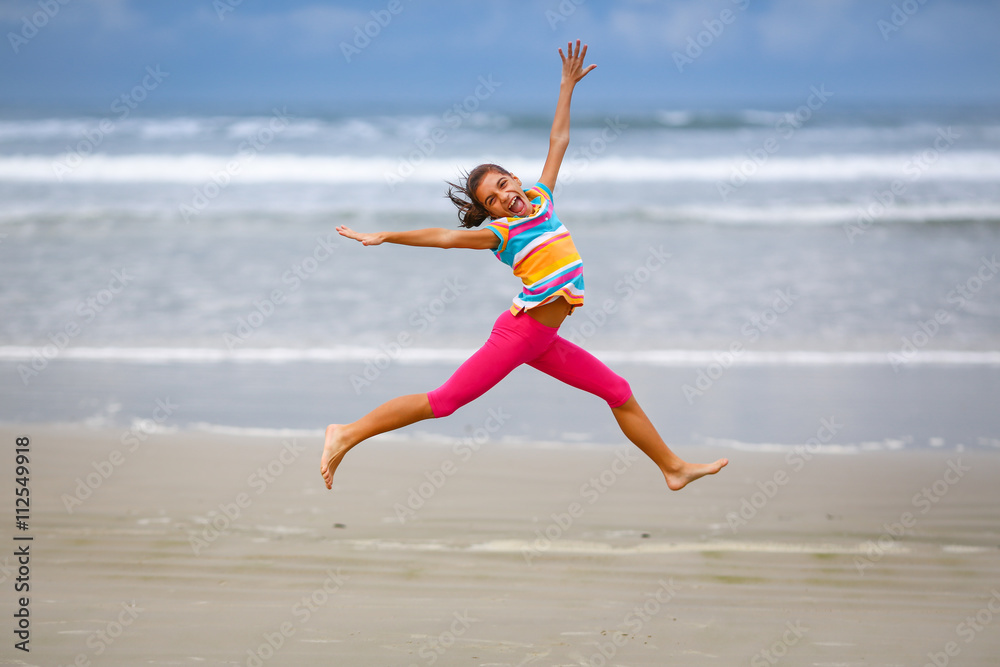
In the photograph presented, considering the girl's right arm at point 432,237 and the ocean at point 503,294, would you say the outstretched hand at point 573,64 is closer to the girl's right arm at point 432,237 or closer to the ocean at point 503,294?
the girl's right arm at point 432,237

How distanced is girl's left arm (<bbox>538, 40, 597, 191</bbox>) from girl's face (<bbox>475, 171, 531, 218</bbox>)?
0.60ft

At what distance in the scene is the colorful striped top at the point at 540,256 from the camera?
3938 millimetres

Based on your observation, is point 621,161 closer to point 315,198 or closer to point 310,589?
point 315,198

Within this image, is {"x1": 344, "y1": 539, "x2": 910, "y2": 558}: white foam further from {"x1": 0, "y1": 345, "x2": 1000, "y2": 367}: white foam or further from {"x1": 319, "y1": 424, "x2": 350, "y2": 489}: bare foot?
{"x1": 0, "y1": 345, "x2": 1000, "y2": 367}: white foam

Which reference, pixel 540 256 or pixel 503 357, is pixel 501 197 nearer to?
pixel 540 256

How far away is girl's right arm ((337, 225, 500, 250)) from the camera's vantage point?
3588 mm

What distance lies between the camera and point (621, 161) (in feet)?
74.2

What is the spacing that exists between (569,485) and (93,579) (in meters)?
2.89

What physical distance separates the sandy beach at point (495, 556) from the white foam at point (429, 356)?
1.94 m

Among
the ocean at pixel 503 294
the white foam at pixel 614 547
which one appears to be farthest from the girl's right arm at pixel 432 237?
the ocean at pixel 503 294

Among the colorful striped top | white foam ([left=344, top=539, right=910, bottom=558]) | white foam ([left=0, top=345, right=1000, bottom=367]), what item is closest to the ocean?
white foam ([left=0, top=345, right=1000, bottom=367])

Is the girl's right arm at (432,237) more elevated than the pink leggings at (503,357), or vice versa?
the girl's right arm at (432,237)

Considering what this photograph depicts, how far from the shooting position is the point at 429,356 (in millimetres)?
8719

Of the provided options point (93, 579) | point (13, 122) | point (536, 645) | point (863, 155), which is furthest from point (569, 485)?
point (13, 122)
